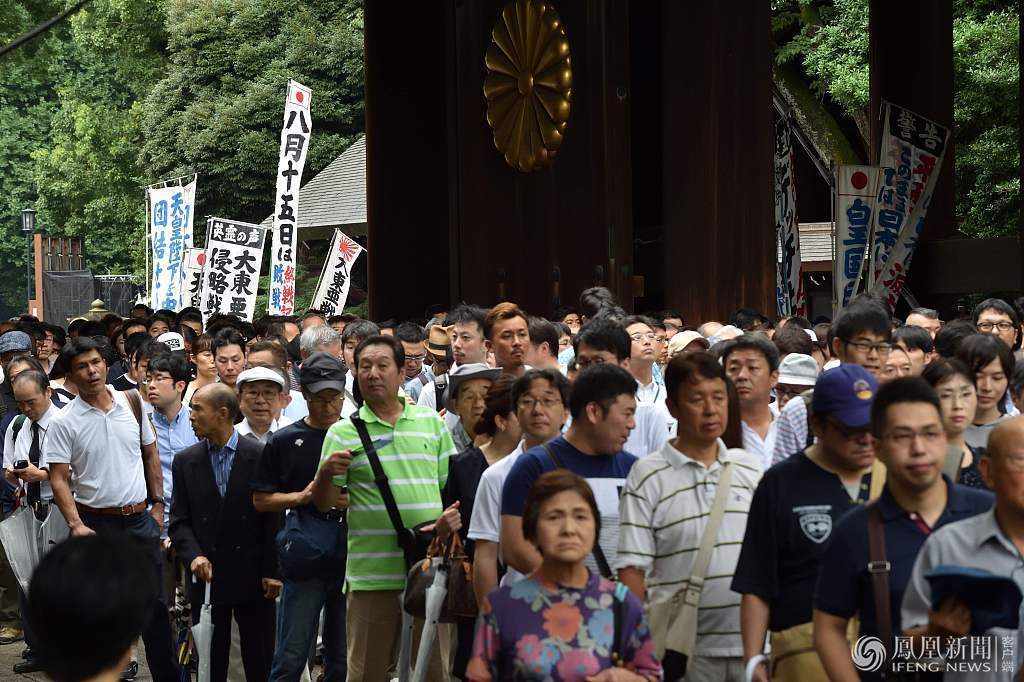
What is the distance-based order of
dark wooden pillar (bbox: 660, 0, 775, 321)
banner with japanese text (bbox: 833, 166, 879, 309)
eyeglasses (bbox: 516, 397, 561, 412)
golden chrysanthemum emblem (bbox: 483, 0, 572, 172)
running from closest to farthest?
eyeglasses (bbox: 516, 397, 561, 412), dark wooden pillar (bbox: 660, 0, 775, 321), golden chrysanthemum emblem (bbox: 483, 0, 572, 172), banner with japanese text (bbox: 833, 166, 879, 309)

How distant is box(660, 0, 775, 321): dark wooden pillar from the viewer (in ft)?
48.7

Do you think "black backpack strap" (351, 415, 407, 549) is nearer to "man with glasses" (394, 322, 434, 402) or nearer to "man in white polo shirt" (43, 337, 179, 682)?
"man in white polo shirt" (43, 337, 179, 682)

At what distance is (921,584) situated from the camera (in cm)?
434

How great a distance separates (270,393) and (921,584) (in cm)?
498

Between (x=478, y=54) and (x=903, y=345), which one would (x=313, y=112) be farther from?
(x=903, y=345)

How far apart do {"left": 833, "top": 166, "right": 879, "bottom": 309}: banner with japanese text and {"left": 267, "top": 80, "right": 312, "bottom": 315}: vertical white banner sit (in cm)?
767

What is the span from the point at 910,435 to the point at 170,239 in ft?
80.8

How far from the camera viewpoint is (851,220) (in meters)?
17.2

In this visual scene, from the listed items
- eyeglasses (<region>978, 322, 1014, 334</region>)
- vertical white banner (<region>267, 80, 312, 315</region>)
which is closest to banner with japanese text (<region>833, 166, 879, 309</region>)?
eyeglasses (<region>978, 322, 1014, 334</region>)

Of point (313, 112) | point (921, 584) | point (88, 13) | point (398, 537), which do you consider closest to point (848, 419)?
point (921, 584)

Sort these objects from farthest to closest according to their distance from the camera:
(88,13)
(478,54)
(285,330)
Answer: (88,13) < (478,54) < (285,330)

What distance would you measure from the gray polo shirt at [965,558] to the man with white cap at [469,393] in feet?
11.2

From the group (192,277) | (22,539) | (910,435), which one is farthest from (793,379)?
(192,277)

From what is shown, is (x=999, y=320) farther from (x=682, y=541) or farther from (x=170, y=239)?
(x=170, y=239)
